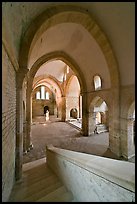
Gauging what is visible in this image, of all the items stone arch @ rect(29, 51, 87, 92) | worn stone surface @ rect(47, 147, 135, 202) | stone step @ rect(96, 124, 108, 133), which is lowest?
stone step @ rect(96, 124, 108, 133)

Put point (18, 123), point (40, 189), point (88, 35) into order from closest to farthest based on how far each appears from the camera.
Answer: point (40, 189) < point (18, 123) < point (88, 35)

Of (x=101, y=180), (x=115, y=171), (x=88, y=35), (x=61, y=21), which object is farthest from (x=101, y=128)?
(x=115, y=171)

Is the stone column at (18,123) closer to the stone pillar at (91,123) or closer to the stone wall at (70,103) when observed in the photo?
the stone pillar at (91,123)

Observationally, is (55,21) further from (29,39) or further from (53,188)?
(53,188)

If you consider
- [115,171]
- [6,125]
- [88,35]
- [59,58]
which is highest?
[88,35]

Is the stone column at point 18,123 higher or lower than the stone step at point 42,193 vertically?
higher

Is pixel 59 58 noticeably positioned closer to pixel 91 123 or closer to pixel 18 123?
pixel 91 123

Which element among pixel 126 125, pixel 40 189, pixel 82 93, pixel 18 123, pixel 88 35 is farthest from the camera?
pixel 82 93

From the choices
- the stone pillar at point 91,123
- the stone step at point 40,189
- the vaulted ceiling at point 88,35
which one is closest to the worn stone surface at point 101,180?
the stone step at point 40,189

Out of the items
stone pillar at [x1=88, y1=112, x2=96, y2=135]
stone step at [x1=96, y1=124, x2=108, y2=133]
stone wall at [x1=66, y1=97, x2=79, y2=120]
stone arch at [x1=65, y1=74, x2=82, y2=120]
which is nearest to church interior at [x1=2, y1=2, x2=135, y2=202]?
stone pillar at [x1=88, y1=112, x2=96, y2=135]

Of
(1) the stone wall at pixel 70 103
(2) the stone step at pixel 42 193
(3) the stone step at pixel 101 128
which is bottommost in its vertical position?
(3) the stone step at pixel 101 128

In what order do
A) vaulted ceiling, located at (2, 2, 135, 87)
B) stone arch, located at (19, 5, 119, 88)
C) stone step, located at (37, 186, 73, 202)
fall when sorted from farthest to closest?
stone arch, located at (19, 5, 119, 88) < vaulted ceiling, located at (2, 2, 135, 87) < stone step, located at (37, 186, 73, 202)

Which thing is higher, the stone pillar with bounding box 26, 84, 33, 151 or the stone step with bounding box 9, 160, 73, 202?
the stone pillar with bounding box 26, 84, 33, 151

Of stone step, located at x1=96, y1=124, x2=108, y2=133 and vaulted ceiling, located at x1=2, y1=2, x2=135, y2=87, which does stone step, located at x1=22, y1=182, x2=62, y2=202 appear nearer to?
vaulted ceiling, located at x1=2, y1=2, x2=135, y2=87
